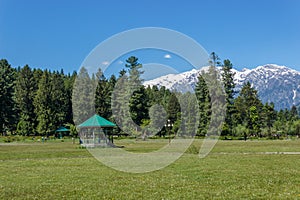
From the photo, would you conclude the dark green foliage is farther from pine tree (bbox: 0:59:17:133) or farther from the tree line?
pine tree (bbox: 0:59:17:133)

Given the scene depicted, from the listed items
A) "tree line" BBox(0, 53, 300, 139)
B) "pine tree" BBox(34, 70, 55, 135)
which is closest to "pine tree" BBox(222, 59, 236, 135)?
"tree line" BBox(0, 53, 300, 139)

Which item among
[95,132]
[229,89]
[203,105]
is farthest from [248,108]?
[95,132]

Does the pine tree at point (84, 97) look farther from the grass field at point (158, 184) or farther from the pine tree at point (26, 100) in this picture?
the grass field at point (158, 184)

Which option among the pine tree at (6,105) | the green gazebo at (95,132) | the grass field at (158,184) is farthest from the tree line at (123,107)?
the grass field at (158,184)

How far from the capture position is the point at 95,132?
4712 cm

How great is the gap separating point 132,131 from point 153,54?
53.1 m

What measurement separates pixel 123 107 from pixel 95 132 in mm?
29026

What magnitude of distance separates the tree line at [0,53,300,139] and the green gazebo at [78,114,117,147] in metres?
23.9

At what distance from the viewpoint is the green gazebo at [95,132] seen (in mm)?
44844

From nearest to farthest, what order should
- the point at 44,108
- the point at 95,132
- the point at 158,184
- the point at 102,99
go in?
the point at 158,184 → the point at 95,132 → the point at 44,108 → the point at 102,99

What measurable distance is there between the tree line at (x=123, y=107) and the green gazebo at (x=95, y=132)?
23.9m

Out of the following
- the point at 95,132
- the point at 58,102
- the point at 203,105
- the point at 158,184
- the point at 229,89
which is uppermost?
the point at 229,89

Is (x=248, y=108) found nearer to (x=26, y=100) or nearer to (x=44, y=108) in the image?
(x=44, y=108)

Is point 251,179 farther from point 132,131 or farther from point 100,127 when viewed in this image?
point 132,131
